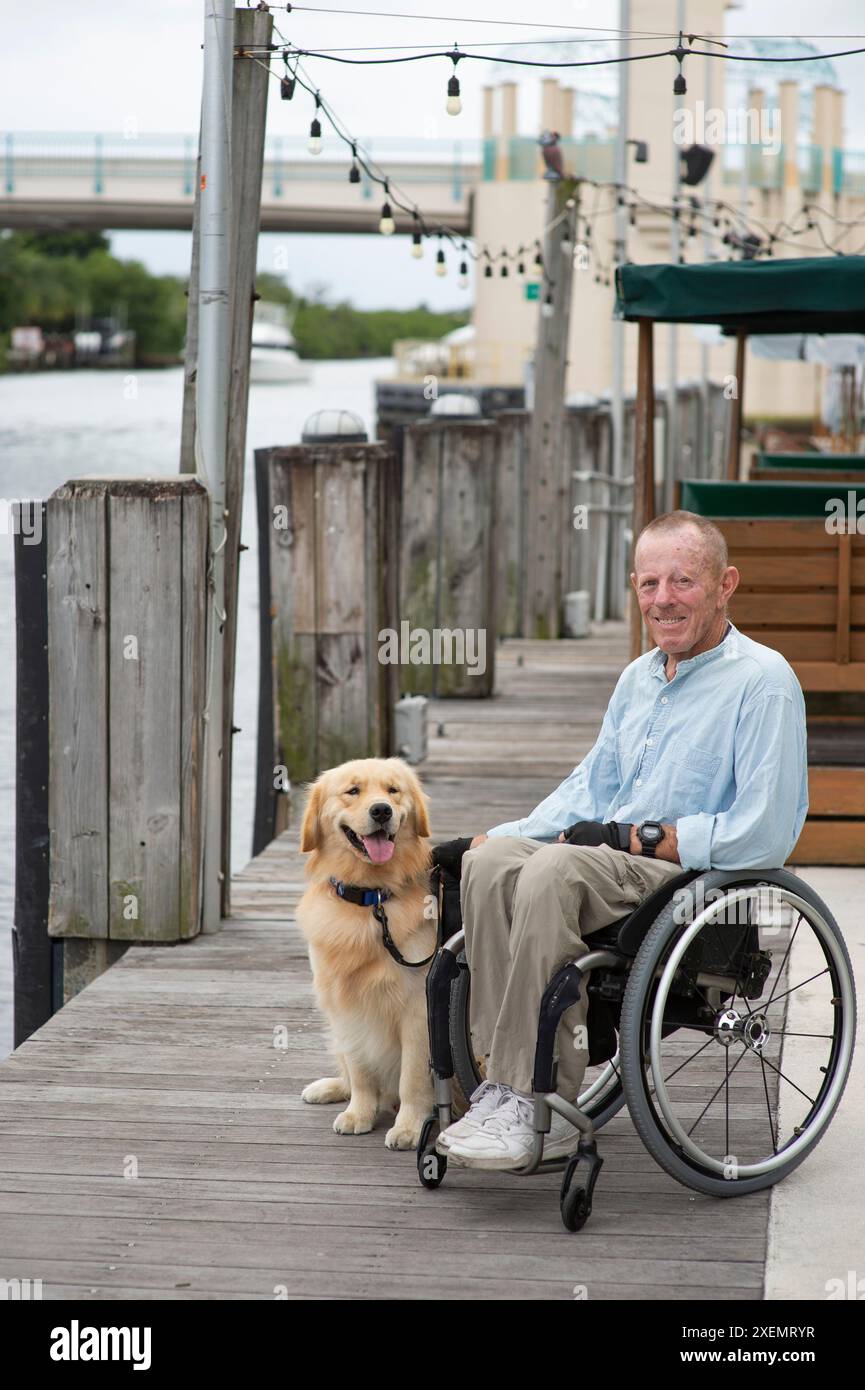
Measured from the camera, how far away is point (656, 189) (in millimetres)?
46750

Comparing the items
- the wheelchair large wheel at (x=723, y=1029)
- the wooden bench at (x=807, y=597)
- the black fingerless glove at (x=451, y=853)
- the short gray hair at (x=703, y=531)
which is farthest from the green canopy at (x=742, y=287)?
the black fingerless glove at (x=451, y=853)

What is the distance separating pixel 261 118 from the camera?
627cm

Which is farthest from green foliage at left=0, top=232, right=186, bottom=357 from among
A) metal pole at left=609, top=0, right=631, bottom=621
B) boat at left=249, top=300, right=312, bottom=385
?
metal pole at left=609, top=0, right=631, bottom=621

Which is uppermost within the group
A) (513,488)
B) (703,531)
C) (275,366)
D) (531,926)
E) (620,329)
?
(275,366)

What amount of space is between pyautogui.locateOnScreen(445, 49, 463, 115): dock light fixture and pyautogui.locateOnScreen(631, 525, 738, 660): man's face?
3.14m

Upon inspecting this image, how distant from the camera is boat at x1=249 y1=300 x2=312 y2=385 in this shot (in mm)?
72938

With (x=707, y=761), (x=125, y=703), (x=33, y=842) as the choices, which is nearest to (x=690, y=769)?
(x=707, y=761)

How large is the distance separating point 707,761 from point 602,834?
0.93 ft

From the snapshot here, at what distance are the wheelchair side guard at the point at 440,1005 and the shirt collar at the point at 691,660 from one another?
0.80m

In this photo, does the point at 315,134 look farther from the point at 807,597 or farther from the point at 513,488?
the point at 513,488
